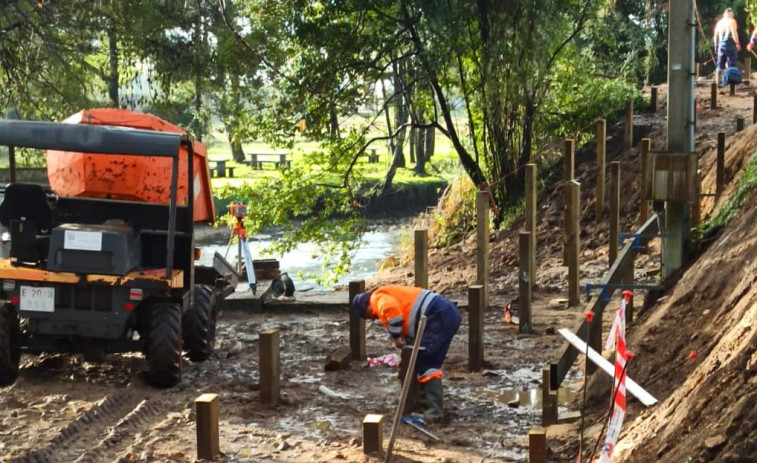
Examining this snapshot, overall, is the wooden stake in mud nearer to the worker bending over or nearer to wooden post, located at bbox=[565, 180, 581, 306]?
the worker bending over

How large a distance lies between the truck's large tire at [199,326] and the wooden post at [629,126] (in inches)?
446

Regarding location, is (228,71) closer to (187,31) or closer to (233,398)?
(187,31)

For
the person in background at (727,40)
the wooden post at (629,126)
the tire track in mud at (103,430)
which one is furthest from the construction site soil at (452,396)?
the person in background at (727,40)

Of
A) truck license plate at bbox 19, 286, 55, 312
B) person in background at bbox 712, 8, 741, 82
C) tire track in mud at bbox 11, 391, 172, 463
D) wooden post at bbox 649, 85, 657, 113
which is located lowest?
tire track in mud at bbox 11, 391, 172, 463

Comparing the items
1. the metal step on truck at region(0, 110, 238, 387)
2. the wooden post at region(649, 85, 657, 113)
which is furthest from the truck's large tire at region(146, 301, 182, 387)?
the wooden post at region(649, 85, 657, 113)

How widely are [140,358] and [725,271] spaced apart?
603cm

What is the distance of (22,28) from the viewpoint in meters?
17.8

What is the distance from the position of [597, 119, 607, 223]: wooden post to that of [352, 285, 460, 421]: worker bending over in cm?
926

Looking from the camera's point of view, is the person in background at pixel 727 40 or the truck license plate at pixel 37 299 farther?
the person in background at pixel 727 40

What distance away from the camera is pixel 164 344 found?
10258mm

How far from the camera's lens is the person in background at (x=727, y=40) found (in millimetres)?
23734

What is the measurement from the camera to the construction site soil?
673 cm

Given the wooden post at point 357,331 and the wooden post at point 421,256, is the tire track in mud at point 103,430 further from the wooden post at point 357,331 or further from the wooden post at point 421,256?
the wooden post at point 421,256

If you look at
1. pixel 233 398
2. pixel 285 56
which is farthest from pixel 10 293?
pixel 285 56
